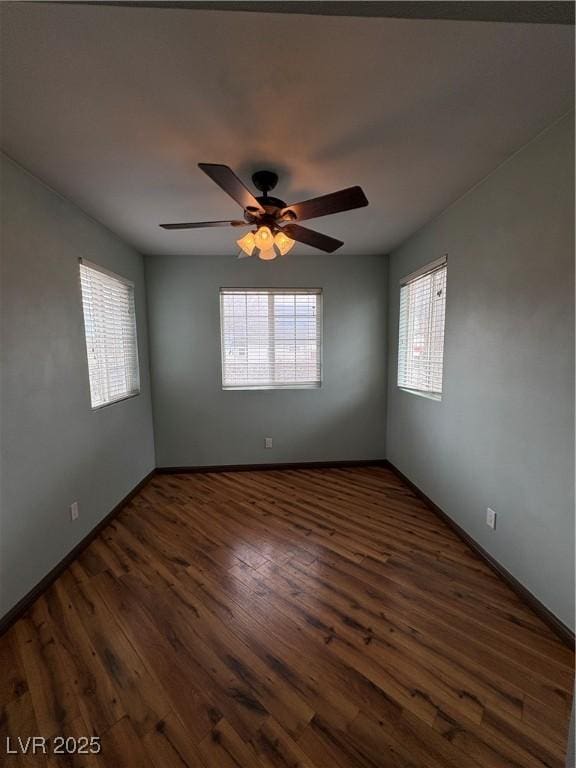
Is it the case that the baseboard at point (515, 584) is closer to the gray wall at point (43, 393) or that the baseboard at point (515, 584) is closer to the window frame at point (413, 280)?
the window frame at point (413, 280)

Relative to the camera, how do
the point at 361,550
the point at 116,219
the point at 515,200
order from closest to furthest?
the point at 515,200 → the point at 361,550 → the point at 116,219

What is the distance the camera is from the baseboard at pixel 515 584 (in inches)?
56.7

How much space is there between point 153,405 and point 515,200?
360 centimetres

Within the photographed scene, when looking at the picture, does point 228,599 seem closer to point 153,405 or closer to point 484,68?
point 153,405

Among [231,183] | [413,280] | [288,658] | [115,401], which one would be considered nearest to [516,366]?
[413,280]

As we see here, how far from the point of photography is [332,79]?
1146 millimetres

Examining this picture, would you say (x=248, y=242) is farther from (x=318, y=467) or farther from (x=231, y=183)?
(x=318, y=467)

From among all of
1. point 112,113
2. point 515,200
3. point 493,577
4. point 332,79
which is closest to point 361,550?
point 493,577

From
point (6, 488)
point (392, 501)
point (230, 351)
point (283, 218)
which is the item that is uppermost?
point (283, 218)

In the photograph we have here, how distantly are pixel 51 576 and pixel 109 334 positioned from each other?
5.98 feet

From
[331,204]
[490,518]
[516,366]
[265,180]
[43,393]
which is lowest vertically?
[490,518]

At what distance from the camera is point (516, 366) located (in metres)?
1.71

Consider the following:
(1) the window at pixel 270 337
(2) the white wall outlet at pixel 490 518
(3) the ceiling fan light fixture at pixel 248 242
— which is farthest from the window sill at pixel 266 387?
(2) the white wall outlet at pixel 490 518

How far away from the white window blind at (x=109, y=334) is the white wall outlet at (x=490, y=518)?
2997 millimetres
